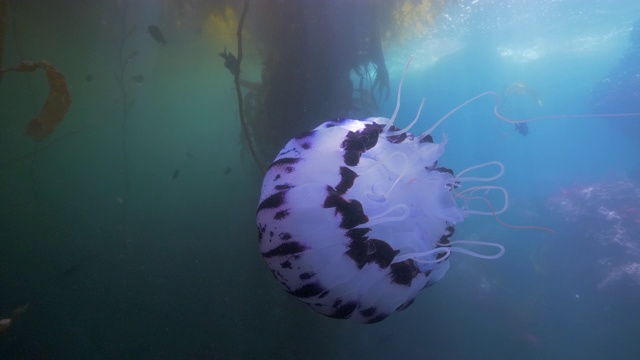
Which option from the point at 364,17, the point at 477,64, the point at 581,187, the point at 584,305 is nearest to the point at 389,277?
the point at 364,17

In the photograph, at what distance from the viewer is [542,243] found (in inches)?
388

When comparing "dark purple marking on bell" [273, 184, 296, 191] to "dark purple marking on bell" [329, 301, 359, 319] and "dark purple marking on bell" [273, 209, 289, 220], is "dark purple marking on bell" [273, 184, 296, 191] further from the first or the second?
"dark purple marking on bell" [329, 301, 359, 319]

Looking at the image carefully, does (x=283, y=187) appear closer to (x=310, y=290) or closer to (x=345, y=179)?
(x=345, y=179)

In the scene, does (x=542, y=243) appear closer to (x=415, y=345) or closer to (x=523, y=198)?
(x=523, y=198)

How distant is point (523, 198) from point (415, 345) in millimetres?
10721

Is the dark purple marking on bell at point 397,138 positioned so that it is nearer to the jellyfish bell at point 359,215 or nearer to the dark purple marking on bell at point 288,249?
the jellyfish bell at point 359,215

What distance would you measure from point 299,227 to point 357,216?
0.96 feet

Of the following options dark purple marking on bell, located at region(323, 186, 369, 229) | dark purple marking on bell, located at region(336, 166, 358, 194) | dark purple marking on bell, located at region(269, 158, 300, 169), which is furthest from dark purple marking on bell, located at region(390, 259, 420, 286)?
dark purple marking on bell, located at region(269, 158, 300, 169)

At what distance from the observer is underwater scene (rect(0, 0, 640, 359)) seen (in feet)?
6.27

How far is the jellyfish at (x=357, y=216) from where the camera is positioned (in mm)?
1737

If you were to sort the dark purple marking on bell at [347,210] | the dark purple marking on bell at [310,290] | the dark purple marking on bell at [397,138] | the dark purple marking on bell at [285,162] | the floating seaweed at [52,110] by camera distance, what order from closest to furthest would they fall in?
the dark purple marking on bell at [347,210], the dark purple marking on bell at [310,290], the dark purple marking on bell at [285,162], the dark purple marking on bell at [397,138], the floating seaweed at [52,110]

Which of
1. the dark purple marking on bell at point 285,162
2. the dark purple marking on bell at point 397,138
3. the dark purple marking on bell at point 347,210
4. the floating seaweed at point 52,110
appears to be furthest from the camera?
the floating seaweed at point 52,110

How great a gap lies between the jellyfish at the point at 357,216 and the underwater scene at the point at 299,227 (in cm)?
1

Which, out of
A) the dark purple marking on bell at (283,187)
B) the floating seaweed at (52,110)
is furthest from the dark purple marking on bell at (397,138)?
the floating seaweed at (52,110)
